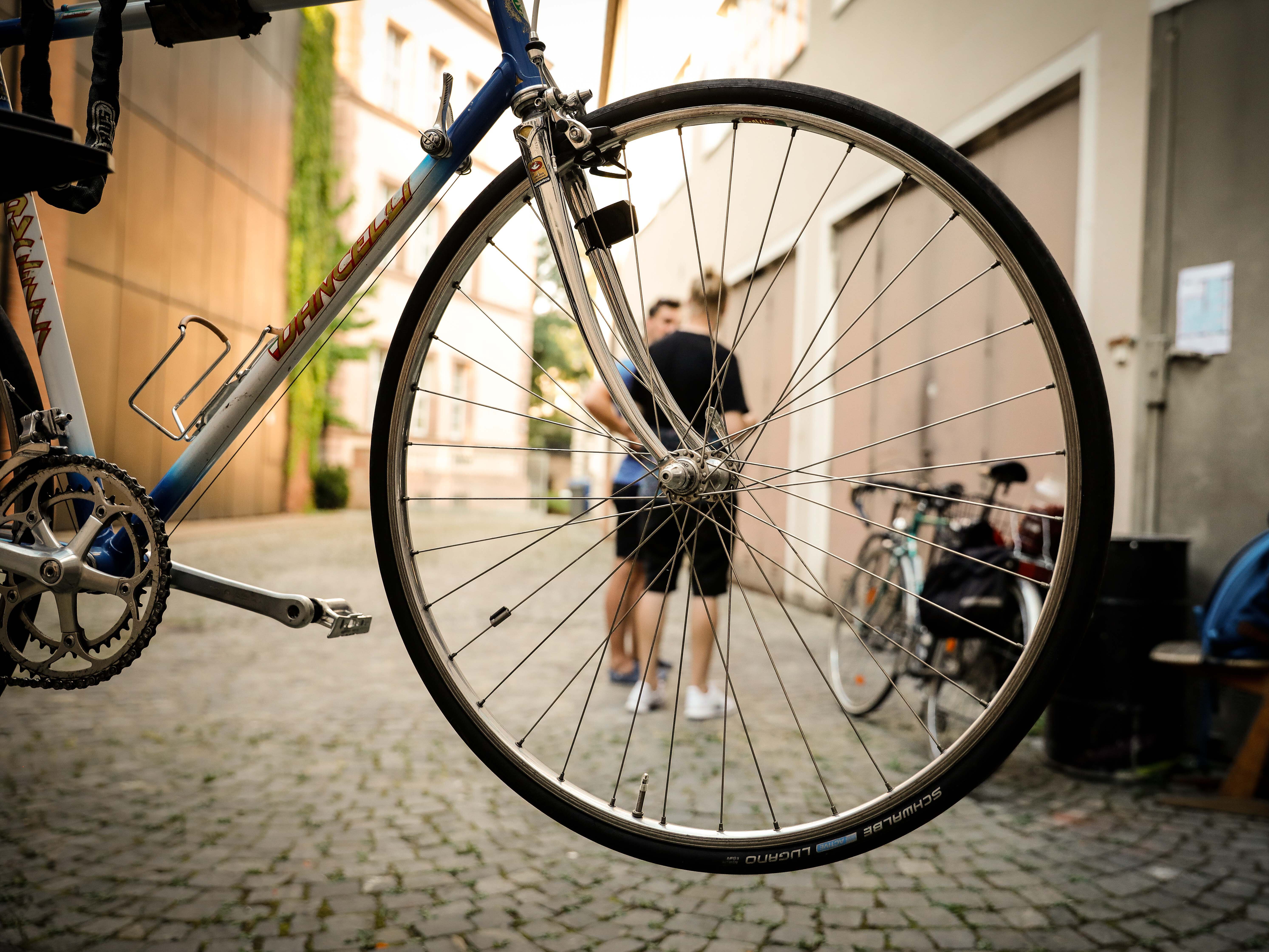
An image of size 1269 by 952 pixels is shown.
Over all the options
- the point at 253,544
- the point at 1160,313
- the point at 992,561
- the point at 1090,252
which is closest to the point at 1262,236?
the point at 1160,313

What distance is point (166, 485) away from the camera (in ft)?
4.77

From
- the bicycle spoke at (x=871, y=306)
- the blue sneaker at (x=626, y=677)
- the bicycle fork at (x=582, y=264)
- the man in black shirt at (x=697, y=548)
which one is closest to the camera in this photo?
the bicycle spoke at (x=871, y=306)

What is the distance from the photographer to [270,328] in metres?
1.45

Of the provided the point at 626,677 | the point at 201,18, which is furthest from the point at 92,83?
the point at 626,677

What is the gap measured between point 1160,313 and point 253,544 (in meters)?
9.29

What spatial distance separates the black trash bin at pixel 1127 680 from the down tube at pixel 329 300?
282 centimetres

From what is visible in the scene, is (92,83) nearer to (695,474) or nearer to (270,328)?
(270,328)

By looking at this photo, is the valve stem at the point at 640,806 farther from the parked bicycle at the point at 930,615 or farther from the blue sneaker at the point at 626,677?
the blue sneaker at the point at 626,677

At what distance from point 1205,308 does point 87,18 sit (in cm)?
367

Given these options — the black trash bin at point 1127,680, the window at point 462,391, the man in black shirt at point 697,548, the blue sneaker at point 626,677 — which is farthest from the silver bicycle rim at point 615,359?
the window at point 462,391

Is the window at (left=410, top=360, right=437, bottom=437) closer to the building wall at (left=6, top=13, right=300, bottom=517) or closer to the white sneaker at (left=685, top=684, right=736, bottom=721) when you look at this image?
the white sneaker at (left=685, top=684, right=736, bottom=721)

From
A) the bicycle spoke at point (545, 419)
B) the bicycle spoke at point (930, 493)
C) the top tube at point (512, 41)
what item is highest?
the top tube at point (512, 41)

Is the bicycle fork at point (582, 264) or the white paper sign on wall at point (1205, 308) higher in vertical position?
the white paper sign on wall at point (1205, 308)

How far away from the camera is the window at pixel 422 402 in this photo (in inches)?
55.1
